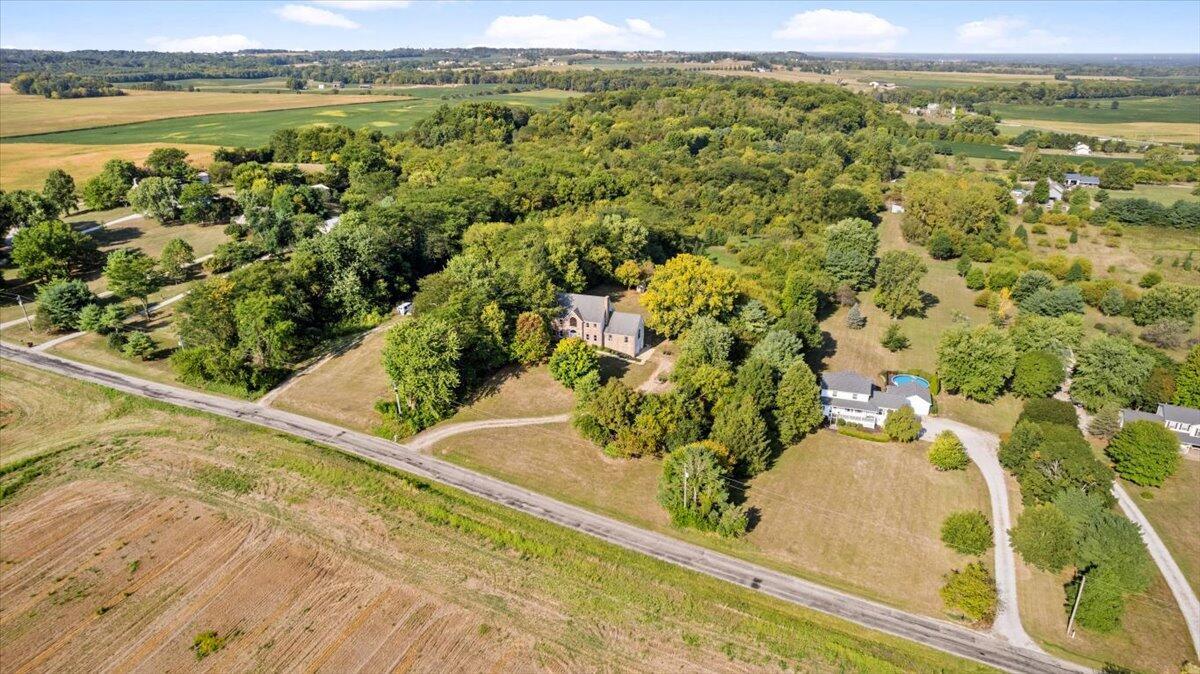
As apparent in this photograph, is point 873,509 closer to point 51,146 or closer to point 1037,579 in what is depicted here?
point 1037,579

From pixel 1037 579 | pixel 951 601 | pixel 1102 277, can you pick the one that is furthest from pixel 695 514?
pixel 1102 277

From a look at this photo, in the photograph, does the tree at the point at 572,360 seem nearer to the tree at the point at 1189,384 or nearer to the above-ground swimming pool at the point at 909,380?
the above-ground swimming pool at the point at 909,380

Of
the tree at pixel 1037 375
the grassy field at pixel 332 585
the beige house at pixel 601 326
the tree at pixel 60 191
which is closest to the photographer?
the grassy field at pixel 332 585

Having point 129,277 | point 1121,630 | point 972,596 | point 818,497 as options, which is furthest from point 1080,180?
point 129,277

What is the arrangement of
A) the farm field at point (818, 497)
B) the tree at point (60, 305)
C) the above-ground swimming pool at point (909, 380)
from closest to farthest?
1. the farm field at point (818, 497)
2. the above-ground swimming pool at point (909, 380)
3. the tree at point (60, 305)

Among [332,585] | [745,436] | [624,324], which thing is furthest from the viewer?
[624,324]

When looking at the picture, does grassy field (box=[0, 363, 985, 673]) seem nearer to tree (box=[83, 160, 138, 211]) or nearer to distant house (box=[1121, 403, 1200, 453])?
distant house (box=[1121, 403, 1200, 453])

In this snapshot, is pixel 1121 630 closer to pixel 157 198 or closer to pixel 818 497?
pixel 818 497

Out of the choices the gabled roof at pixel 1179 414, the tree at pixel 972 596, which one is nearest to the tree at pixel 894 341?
the gabled roof at pixel 1179 414

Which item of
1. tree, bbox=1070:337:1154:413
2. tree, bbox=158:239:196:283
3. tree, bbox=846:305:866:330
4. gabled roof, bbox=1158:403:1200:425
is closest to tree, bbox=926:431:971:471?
tree, bbox=1070:337:1154:413
